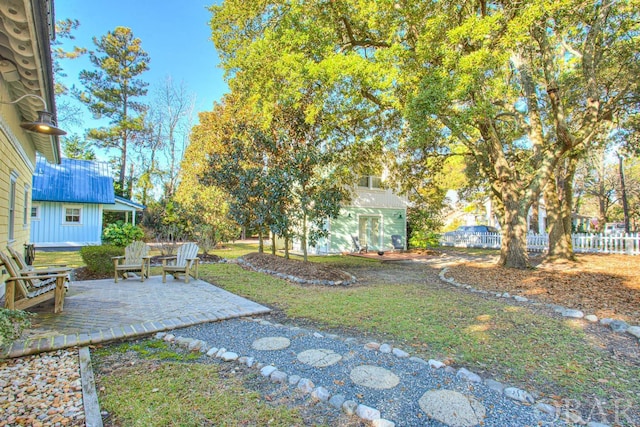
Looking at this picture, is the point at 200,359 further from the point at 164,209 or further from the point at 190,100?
the point at 190,100

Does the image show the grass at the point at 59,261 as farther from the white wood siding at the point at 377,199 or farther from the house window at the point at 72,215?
the white wood siding at the point at 377,199

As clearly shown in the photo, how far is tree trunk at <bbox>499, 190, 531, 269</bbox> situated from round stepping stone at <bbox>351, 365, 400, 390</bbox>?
867cm

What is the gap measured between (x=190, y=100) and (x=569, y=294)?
83.3 feet

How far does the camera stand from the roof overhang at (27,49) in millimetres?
3180

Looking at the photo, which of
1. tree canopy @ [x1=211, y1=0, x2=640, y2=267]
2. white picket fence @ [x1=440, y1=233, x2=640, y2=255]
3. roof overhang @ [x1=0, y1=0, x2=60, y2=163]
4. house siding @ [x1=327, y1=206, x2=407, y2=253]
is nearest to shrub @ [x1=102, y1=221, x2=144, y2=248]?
tree canopy @ [x1=211, y1=0, x2=640, y2=267]

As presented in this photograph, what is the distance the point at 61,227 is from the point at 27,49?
15.4m

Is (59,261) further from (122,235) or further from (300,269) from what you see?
(300,269)

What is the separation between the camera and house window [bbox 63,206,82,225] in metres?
16.0

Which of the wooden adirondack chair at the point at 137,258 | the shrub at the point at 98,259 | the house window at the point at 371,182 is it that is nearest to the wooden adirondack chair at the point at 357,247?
the house window at the point at 371,182

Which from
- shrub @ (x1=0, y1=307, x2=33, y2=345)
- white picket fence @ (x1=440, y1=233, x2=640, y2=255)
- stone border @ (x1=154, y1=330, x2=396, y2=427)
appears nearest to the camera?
stone border @ (x1=154, y1=330, x2=396, y2=427)

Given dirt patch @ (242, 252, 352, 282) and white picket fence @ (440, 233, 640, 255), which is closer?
dirt patch @ (242, 252, 352, 282)

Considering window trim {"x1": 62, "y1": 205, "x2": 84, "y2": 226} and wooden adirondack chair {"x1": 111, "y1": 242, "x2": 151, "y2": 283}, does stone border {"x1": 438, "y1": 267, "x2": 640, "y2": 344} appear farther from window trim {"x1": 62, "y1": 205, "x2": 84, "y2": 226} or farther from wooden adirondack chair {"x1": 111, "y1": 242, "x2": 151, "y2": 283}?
window trim {"x1": 62, "y1": 205, "x2": 84, "y2": 226}

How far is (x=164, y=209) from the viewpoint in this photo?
1958 cm

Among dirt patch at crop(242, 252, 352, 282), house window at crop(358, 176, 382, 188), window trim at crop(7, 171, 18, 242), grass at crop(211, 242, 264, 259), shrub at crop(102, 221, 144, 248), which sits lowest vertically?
grass at crop(211, 242, 264, 259)
